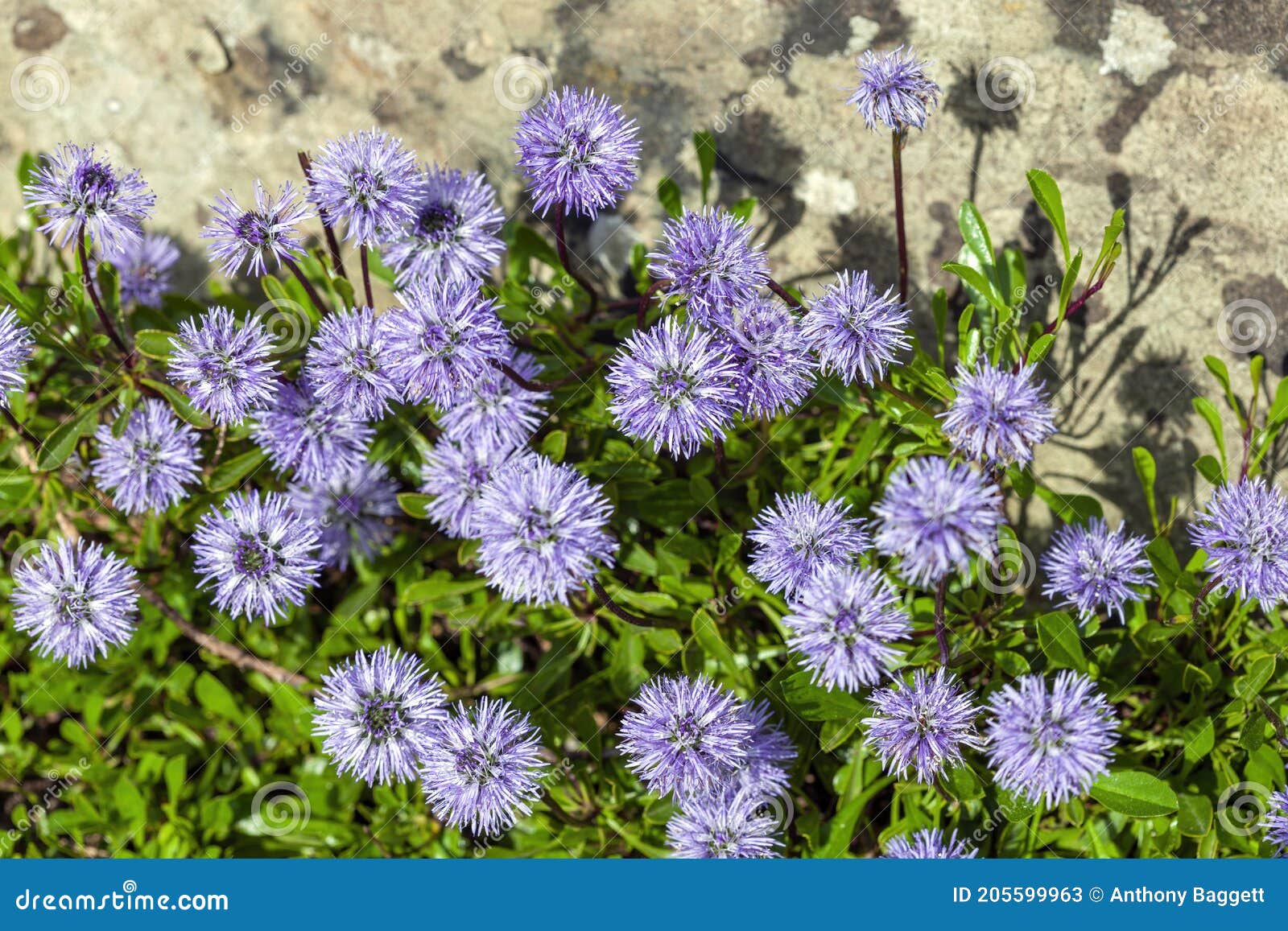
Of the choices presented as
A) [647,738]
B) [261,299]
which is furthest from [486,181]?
[647,738]

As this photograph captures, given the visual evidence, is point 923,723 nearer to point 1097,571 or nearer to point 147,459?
point 1097,571

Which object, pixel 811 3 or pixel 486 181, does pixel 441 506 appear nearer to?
pixel 486 181

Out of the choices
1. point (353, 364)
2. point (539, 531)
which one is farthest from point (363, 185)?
point (539, 531)

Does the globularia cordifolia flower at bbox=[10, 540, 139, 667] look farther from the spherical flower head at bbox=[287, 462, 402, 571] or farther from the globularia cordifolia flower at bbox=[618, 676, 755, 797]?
the globularia cordifolia flower at bbox=[618, 676, 755, 797]

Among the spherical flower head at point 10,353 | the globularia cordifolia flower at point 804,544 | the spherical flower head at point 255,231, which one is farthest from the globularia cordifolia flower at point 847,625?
the spherical flower head at point 10,353

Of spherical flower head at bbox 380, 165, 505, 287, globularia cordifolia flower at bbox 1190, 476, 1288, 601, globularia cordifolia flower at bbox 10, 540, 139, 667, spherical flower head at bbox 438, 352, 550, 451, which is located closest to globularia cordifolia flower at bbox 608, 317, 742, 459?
spherical flower head at bbox 438, 352, 550, 451

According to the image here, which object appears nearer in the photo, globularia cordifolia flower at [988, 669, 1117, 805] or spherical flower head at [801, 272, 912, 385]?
globularia cordifolia flower at [988, 669, 1117, 805]

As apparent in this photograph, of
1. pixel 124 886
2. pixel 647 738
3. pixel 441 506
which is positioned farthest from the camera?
pixel 124 886
